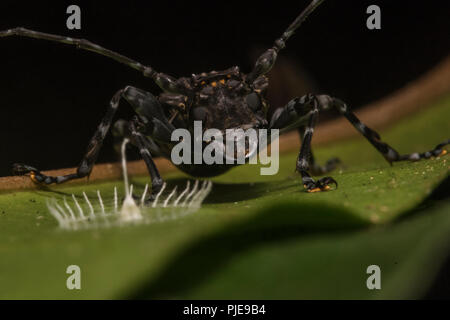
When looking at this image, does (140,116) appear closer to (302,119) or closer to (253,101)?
(253,101)

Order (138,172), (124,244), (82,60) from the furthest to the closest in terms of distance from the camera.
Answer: (82,60) < (138,172) < (124,244)

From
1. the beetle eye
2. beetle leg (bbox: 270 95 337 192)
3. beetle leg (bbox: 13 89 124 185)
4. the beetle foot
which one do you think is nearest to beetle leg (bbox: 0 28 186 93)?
beetle leg (bbox: 13 89 124 185)

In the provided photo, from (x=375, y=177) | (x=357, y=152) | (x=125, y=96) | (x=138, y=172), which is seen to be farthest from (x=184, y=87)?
(x=357, y=152)

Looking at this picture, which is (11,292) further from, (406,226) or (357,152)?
(357,152)

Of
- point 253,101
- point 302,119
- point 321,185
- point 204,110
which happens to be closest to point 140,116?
point 204,110

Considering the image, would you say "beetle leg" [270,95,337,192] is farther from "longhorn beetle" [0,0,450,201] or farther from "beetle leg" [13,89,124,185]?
"beetle leg" [13,89,124,185]

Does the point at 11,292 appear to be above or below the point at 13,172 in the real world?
below

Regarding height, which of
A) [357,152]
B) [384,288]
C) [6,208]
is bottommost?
[384,288]

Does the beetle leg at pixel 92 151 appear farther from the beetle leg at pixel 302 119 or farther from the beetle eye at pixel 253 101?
the beetle leg at pixel 302 119
